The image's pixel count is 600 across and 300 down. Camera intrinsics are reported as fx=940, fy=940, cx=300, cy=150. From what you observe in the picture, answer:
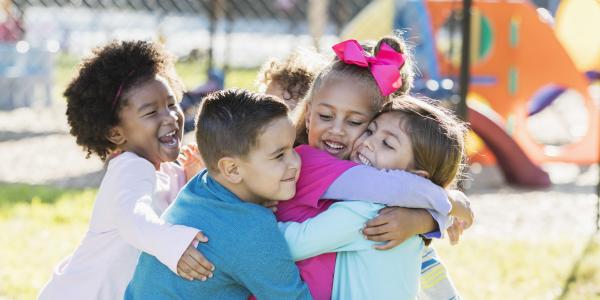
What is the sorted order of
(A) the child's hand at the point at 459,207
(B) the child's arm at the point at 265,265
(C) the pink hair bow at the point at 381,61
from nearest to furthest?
(B) the child's arm at the point at 265,265 → (C) the pink hair bow at the point at 381,61 → (A) the child's hand at the point at 459,207

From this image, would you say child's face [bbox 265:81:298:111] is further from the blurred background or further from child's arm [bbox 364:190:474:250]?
child's arm [bbox 364:190:474:250]

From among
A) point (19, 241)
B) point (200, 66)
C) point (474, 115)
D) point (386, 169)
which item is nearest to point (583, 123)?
point (474, 115)

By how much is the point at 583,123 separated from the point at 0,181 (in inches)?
277

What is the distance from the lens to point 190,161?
3.60 meters

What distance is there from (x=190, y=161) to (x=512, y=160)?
16.7 feet

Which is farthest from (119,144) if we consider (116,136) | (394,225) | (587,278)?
(587,278)

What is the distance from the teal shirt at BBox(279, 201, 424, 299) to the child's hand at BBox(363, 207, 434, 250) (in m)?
0.02

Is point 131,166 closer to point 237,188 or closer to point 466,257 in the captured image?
point 237,188

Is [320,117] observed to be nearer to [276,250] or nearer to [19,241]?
[276,250]

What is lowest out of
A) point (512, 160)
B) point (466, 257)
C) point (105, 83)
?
point (512, 160)

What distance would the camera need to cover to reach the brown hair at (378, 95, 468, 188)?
112 inches

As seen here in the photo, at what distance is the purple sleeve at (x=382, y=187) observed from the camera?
2.75m

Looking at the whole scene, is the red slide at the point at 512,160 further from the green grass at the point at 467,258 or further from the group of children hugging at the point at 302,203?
the group of children hugging at the point at 302,203

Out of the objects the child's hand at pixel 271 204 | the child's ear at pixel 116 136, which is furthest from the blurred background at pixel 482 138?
the child's hand at pixel 271 204
